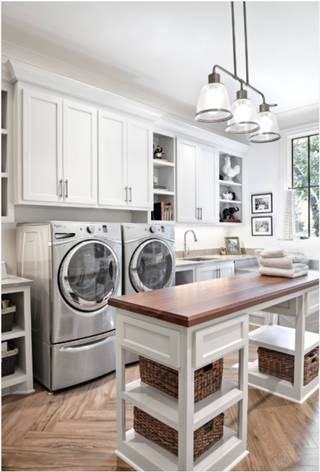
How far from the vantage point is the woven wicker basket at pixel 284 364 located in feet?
7.72

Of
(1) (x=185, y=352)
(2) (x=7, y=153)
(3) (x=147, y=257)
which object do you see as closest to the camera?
(1) (x=185, y=352)

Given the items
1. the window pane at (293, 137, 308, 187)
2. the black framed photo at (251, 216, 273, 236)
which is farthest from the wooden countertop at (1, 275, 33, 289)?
the window pane at (293, 137, 308, 187)

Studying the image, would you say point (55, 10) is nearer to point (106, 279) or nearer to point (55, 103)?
point (55, 103)

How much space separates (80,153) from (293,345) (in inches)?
93.6

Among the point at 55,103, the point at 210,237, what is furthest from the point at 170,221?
the point at 55,103

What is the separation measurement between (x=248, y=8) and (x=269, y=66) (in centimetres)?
98

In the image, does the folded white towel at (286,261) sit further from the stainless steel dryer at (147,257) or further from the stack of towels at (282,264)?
the stainless steel dryer at (147,257)

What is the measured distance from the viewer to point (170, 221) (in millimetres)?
3816

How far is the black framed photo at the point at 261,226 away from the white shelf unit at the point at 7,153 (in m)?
3.59

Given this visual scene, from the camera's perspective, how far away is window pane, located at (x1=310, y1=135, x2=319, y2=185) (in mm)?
4422

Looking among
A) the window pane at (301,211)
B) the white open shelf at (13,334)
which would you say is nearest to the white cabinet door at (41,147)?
the white open shelf at (13,334)

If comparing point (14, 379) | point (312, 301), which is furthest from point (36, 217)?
point (312, 301)

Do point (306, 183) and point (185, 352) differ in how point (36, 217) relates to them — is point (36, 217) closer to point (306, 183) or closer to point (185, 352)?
point (185, 352)

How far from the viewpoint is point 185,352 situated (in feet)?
4.43
